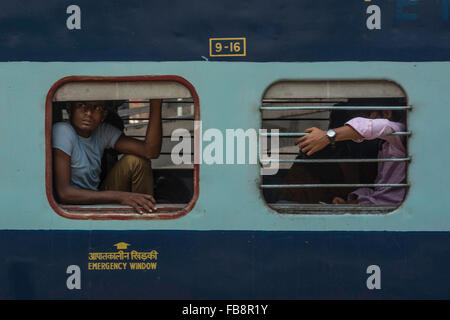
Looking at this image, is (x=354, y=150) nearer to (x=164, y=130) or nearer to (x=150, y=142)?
(x=150, y=142)

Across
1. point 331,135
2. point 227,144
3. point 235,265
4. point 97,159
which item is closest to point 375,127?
point 331,135

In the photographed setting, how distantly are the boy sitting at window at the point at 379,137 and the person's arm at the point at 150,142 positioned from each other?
0.86m

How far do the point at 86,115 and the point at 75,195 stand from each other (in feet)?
1.64

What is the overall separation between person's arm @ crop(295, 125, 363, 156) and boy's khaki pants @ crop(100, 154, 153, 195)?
3.17 ft

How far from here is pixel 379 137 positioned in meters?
2.58

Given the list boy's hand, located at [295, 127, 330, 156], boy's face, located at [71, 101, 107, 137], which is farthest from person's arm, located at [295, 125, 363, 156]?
boy's face, located at [71, 101, 107, 137]

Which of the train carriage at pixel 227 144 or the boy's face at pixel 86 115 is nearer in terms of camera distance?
the train carriage at pixel 227 144

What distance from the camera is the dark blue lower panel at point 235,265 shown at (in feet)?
8.31

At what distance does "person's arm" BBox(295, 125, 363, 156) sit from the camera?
257 cm
